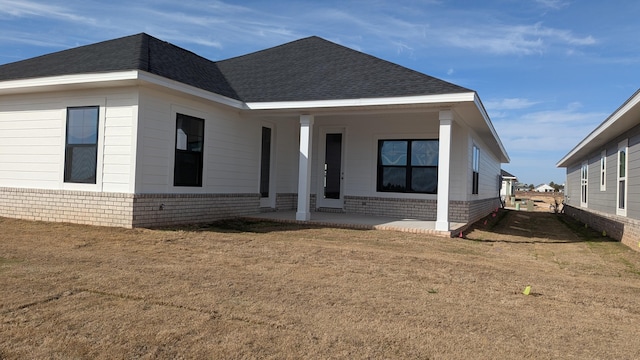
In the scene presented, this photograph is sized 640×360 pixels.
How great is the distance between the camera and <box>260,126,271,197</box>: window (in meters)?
12.6

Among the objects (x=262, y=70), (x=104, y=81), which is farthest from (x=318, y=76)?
(x=104, y=81)

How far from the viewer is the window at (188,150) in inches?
381

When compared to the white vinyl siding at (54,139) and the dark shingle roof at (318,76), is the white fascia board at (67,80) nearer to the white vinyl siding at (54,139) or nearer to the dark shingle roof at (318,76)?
the white vinyl siding at (54,139)

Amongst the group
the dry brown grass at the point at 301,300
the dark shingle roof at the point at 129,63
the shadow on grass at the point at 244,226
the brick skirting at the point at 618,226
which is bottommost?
the dry brown grass at the point at 301,300

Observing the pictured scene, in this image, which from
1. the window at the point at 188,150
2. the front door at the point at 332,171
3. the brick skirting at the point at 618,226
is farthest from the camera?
the front door at the point at 332,171

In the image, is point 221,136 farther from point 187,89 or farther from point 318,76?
point 318,76

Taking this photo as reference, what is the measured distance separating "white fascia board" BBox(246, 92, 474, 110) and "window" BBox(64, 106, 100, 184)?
11.9 ft

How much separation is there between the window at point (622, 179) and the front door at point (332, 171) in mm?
7297

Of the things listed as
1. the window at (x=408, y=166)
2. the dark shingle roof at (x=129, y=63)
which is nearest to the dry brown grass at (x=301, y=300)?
the dark shingle roof at (x=129, y=63)

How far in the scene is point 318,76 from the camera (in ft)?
38.2

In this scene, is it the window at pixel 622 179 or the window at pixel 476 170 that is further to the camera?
the window at pixel 476 170

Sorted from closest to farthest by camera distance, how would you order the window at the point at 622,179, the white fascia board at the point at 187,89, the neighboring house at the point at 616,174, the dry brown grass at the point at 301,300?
Answer: the dry brown grass at the point at 301,300
the white fascia board at the point at 187,89
the neighboring house at the point at 616,174
the window at the point at 622,179

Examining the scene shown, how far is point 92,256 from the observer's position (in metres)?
6.00

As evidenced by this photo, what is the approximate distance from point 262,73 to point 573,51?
34.7 ft
